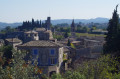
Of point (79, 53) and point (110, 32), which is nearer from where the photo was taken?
point (110, 32)

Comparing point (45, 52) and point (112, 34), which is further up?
point (112, 34)

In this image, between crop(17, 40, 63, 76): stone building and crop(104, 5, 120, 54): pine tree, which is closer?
crop(104, 5, 120, 54): pine tree

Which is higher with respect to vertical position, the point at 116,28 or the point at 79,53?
the point at 116,28

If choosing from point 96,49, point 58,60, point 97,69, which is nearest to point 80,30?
point 96,49

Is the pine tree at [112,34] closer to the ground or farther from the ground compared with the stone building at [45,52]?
farther from the ground

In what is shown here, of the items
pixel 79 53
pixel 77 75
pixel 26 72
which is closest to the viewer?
pixel 26 72

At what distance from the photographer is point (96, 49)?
109 feet

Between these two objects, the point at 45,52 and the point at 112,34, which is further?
the point at 112,34

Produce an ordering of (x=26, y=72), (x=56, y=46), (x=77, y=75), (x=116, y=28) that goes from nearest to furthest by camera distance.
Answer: (x=26, y=72) → (x=77, y=75) → (x=56, y=46) → (x=116, y=28)

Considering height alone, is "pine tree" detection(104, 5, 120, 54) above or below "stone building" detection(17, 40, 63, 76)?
above

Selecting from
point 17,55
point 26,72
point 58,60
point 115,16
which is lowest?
point 58,60

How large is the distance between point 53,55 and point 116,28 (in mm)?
10519

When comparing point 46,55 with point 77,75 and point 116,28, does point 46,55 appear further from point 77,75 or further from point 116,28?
point 77,75

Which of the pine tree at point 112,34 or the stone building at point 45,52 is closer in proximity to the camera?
the pine tree at point 112,34
